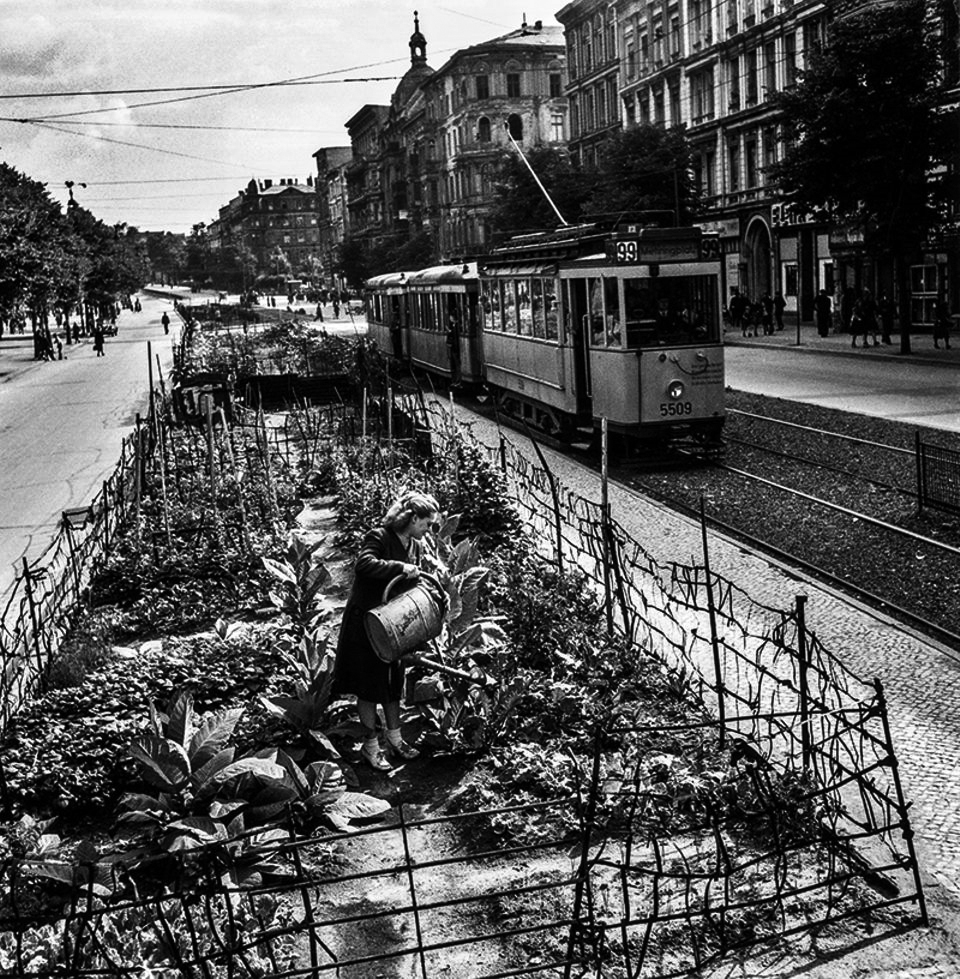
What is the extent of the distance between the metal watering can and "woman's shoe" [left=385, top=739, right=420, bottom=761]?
671mm

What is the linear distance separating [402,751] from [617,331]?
1118cm

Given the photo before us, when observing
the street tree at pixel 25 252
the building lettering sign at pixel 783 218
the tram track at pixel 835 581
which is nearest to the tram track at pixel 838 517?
the tram track at pixel 835 581

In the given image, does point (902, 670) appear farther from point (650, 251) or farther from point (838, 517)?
point (650, 251)

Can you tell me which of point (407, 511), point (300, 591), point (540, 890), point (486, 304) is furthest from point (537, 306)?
point (540, 890)

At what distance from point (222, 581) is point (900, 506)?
7469 mm

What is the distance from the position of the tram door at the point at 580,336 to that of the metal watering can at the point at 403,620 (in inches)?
484

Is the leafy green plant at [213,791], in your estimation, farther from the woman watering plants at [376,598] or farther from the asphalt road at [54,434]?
the asphalt road at [54,434]

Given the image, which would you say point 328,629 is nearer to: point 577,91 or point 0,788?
point 0,788

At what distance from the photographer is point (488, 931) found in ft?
18.5

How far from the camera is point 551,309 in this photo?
2044 cm

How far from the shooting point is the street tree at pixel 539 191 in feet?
180

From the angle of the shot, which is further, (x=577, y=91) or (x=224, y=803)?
(x=577, y=91)

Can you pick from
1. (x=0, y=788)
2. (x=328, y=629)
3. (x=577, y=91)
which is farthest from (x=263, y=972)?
(x=577, y=91)

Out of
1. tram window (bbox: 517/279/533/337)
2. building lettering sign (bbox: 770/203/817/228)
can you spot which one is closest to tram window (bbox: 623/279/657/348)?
tram window (bbox: 517/279/533/337)
